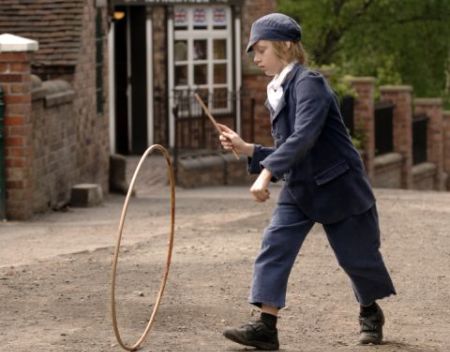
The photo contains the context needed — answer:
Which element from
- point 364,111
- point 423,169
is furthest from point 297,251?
point 423,169

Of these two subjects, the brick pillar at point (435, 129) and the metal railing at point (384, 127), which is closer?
the metal railing at point (384, 127)

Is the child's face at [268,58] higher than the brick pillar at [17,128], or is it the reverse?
the child's face at [268,58]

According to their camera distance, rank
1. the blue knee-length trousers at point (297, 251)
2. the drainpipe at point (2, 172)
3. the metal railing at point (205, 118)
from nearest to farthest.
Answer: the blue knee-length trousers at point (297, 251), the drainpipe at point (2, 172), the metal railing at point (205, 118)

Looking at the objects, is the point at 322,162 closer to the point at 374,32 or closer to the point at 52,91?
the point at 52,91

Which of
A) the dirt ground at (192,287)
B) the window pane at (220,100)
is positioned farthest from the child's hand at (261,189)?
the window pane at (220,100)

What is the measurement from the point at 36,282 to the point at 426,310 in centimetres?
266

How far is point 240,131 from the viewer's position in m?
27.4

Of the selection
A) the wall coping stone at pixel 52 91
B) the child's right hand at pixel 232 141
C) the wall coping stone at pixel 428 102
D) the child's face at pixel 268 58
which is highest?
the child's face at pixel 268 58

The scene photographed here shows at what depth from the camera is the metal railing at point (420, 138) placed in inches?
1257

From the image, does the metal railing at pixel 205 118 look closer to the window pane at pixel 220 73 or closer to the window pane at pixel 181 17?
the window pane at pixel 220 73

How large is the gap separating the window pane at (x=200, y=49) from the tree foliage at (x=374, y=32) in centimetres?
243

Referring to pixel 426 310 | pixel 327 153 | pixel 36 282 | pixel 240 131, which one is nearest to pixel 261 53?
pixel 327 153

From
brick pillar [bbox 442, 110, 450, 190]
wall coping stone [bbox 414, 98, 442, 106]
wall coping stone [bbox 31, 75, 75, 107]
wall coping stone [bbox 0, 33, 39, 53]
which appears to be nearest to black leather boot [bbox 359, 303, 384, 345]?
wall coping stone [bbox 0, 33, 39, 53]

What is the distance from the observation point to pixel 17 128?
644 inches
